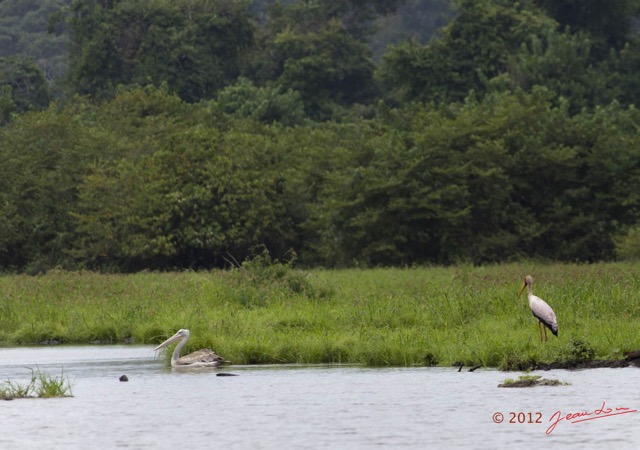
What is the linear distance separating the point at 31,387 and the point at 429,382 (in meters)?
5.19

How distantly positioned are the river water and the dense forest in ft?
76.6

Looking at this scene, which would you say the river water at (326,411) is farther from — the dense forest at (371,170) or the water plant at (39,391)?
the dense forest at (371,170)

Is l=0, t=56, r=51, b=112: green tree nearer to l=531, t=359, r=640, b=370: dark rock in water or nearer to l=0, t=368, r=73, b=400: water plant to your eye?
l=0, t=368, r=73, b=400: water plant

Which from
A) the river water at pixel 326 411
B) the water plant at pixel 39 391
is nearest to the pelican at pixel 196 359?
the river water at pixel 326 411

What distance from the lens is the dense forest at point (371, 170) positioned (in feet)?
147

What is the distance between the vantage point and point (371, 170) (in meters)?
44.8

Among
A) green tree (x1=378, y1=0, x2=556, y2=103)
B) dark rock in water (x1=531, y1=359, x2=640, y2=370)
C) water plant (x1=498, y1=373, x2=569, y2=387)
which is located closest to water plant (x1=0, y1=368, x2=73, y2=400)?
water plant (x1=498, y1=373, x2=569, y2=387)

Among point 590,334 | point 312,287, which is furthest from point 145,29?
point 590,334

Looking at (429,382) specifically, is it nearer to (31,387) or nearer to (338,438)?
(338,438)

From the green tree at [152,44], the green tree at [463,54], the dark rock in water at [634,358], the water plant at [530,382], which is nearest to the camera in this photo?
the water plant at [530,382]

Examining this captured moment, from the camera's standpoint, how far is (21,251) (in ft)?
162
